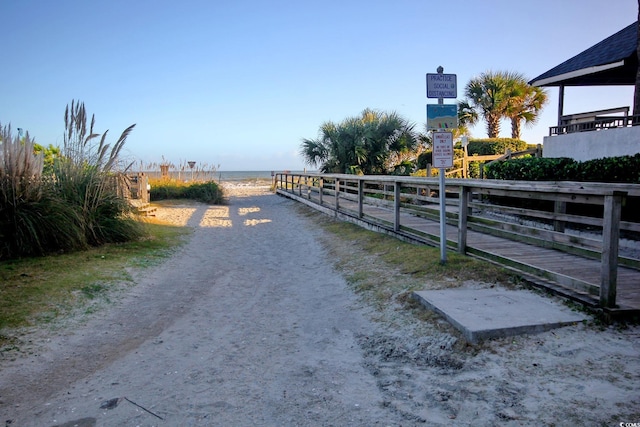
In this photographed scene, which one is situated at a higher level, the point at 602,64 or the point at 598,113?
the point at 602,64

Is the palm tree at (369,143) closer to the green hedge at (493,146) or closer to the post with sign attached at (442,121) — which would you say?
the green hedge at (493,146)

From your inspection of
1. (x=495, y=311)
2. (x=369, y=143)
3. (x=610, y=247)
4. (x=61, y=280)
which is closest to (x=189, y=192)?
(x=369, y=143)

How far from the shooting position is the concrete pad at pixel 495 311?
12.8 feet

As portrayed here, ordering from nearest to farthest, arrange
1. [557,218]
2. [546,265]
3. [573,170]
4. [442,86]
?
1. [557,218]
2. [546,265]
3. [442,86]
4. [573,170]

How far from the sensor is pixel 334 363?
3.95 m

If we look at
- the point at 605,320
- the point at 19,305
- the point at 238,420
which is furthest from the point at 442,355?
the point at 19,305

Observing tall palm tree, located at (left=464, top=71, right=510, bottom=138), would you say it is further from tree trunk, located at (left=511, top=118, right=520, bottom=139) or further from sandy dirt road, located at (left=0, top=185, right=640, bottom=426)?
sandy dirt road, located at (left=0, top=185, right=640, bottom=426)

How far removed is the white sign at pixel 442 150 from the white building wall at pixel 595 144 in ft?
25.3

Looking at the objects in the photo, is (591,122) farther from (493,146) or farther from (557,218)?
(493,146)

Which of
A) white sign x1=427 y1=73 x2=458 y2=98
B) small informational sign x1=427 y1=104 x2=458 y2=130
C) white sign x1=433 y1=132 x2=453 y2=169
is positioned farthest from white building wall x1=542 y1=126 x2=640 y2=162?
white sign x1=433 y1=132 x2=453 y2=169

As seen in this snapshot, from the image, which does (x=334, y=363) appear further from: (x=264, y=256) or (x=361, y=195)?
(x=361, y=195)

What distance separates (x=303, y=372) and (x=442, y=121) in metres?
4.15

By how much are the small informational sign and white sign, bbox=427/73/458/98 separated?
0.17 metres

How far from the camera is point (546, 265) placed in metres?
5.62
